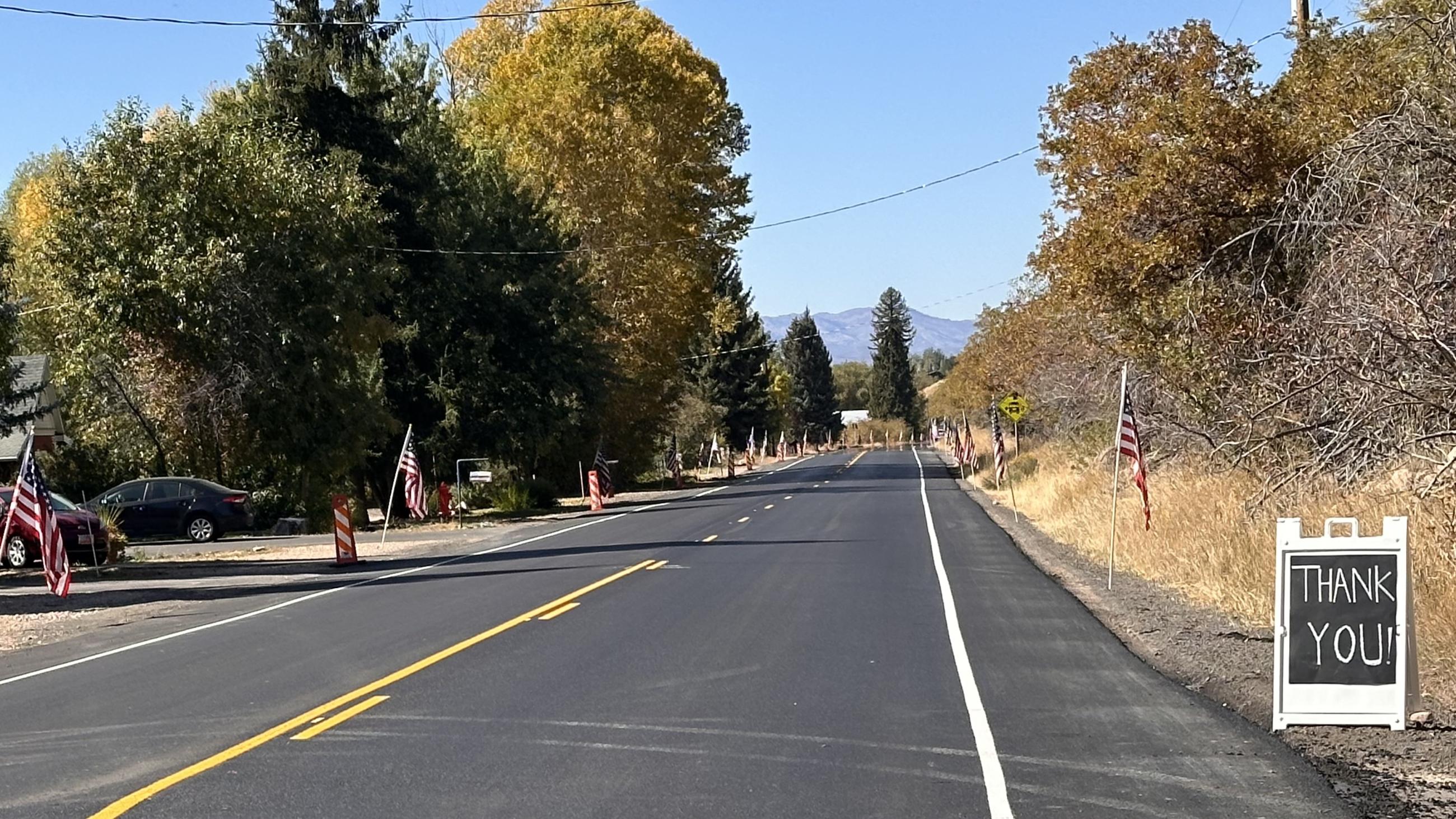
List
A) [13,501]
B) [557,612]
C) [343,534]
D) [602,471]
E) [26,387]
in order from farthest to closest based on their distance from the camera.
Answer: [602,471] → [26,387] → [343,534] → [13,501] → [557,612]

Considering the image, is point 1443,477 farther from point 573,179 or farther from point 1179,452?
point 573,179

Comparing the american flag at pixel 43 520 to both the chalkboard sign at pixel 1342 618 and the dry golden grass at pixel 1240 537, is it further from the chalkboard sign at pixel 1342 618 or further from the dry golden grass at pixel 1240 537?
the chalkboard sign at pixel 1342 618

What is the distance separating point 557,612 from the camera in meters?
16.4

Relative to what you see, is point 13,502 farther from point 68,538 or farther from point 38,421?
point 38,421

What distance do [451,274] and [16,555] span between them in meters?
17.7

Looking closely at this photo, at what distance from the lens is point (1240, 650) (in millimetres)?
12672

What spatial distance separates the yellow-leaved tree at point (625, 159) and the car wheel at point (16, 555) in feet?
74.0

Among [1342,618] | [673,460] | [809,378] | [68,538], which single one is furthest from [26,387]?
[809,378]

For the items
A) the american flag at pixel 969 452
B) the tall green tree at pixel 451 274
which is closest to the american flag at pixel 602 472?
the tall green tree at pixel 451 274

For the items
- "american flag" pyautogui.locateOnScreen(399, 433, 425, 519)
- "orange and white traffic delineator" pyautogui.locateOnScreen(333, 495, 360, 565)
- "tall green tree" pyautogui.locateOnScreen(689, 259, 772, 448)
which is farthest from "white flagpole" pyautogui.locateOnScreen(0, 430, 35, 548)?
"tall green tree" pyautogui.locateOnScreen(689, 259, 772, 448)

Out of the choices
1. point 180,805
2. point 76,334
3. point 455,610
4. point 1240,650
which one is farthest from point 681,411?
point 180,805

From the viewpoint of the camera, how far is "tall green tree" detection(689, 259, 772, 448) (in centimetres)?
8894

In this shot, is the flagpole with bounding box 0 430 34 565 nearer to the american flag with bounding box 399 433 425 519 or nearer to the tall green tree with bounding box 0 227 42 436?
the tall green tree with bounding box 0 227 42 436

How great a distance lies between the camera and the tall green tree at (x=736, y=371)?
88.9 m
